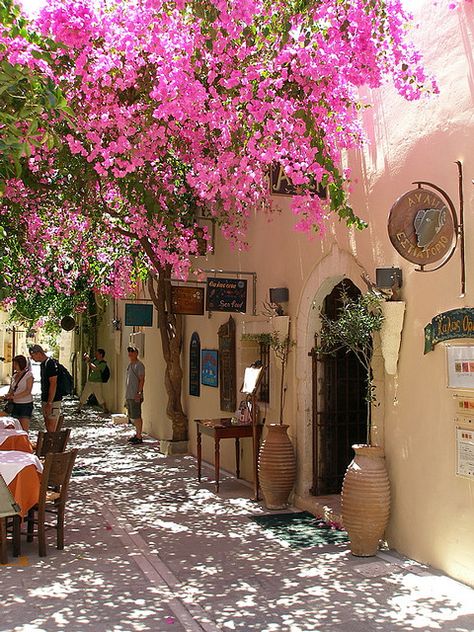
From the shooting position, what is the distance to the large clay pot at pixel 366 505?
21.9ft

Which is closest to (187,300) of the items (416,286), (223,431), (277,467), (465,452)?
(223,431)

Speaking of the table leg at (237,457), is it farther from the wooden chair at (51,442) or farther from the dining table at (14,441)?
the dining table at (14,441)

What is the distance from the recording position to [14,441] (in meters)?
8.23

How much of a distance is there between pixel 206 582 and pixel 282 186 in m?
3.98

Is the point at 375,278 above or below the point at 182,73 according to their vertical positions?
below

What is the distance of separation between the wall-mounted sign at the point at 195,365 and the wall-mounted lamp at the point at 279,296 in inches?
150

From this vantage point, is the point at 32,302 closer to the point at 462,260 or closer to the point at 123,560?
the point at 123,560

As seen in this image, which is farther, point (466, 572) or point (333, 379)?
point (333, 379)

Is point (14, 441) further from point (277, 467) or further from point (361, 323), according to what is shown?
point (361, 323)

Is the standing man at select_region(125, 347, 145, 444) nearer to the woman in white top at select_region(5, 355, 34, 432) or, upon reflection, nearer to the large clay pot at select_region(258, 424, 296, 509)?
the woman in white top at select_region(5, 355, 34, 432)

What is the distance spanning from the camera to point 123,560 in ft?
22.2

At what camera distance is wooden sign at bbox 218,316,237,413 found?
434 inches

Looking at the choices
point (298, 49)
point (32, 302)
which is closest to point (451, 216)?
point (298, 49)

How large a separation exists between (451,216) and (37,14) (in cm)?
438
